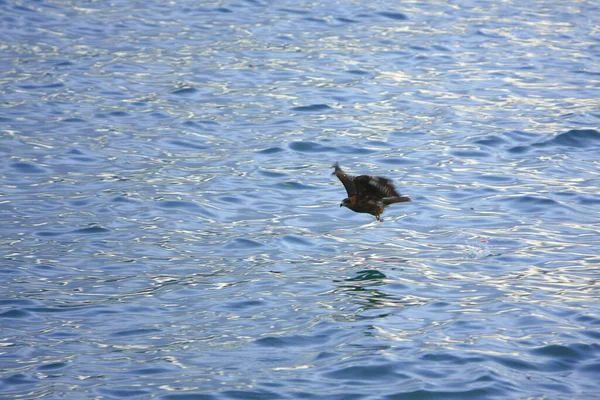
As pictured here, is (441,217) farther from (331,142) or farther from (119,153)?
(119,153)

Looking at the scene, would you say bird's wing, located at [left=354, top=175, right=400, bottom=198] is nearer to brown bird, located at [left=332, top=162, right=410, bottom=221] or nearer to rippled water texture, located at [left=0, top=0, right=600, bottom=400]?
brown bird, located at [left=332, top=162, right=410, bottom=221]

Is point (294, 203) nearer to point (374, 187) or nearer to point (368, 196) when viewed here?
point (368, 196)

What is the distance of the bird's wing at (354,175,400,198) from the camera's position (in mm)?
9805

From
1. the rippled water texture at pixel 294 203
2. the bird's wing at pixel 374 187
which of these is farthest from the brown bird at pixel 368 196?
the rippled water texture at pixel 294 203

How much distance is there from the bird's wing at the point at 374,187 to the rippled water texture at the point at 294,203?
2.26 ft

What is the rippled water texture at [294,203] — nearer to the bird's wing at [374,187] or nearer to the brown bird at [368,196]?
the brown bird at [368,196]

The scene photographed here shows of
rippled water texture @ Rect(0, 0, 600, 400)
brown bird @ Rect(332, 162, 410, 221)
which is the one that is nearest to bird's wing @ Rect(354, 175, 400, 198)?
brown bird @ Rect(332, 162, 410, 221)

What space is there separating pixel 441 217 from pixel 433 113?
13.1 ft

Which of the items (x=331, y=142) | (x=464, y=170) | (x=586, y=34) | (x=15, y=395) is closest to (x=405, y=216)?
(x=464, y=170)

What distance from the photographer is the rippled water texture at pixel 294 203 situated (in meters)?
8.03

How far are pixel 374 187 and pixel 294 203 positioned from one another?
211cm

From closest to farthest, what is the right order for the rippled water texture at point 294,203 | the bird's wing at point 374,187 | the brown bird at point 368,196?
the rippled water texture at point 294,203 → the bird's wing at point 374,187 → the brown bird at point 368,196

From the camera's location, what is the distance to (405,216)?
11.7 meters

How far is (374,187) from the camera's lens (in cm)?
1004
